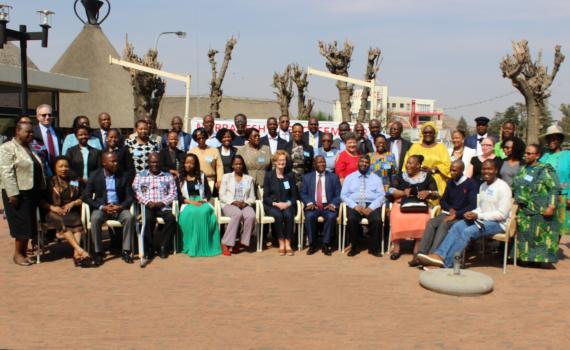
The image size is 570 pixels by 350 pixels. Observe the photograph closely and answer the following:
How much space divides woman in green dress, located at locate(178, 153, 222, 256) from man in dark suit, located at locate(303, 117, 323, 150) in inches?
81.7

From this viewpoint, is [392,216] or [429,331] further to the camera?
[392,216]

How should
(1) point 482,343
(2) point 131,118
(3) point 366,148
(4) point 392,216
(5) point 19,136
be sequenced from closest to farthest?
(1) point 482,343, (5) point 19,136, (4) point 392,216, (3) point 366,148, (2) point 131,118

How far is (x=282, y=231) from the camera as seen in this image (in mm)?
7387

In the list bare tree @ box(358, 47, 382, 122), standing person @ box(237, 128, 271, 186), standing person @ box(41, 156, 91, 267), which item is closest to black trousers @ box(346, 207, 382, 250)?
standing person @ box(237, 128, 271, 186)

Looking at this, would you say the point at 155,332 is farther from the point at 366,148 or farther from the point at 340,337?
the point at 366,148

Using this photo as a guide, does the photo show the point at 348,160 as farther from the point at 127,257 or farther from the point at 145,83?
the point at 145,83

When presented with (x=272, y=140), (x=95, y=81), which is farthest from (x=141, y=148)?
(x=95, y=81)

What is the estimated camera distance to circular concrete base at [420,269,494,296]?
17.7 feet

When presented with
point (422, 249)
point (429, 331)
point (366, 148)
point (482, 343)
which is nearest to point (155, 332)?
point (429, 331)

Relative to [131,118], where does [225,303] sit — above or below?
below

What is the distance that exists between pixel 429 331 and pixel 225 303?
194 centimetres

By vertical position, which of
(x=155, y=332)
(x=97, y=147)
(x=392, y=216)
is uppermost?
(x=97, y=147)

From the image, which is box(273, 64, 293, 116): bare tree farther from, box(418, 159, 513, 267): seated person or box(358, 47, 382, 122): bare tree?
box(418, 159, 513, 267): seated person

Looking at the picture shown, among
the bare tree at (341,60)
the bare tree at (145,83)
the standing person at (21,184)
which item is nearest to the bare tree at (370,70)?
the bare tree at (341,60)
